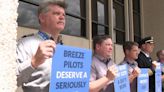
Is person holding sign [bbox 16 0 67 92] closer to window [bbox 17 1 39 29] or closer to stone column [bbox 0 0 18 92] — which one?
stone column [bbox 0 0 18 92]

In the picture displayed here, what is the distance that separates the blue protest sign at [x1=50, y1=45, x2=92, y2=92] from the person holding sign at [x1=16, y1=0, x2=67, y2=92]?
0.28 ft

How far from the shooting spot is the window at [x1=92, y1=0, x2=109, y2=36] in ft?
30.9

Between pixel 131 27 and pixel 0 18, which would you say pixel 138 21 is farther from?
pixel 0 18

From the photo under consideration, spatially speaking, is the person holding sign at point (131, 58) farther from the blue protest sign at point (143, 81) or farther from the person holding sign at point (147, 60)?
the person holding sign at point (147, 60)

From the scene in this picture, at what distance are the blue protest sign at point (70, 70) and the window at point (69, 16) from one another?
3353 millimetres

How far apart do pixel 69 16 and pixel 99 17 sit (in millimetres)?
1911

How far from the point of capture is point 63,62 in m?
2.35

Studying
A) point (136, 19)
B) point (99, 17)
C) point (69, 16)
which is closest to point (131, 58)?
point (69, 16)

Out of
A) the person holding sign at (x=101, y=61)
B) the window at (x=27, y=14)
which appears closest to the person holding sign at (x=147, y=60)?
the person holding sign at (x=101, y=61)

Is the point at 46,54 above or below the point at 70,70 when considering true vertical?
above

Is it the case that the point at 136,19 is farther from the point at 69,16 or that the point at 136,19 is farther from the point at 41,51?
the point at 41,51

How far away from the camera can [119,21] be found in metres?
11.3

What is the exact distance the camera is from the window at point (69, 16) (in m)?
6.05

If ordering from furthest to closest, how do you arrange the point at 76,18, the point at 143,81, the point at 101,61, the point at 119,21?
the point at 119,21, the point at 76,18, the point at 143,81, the point at 101,61
